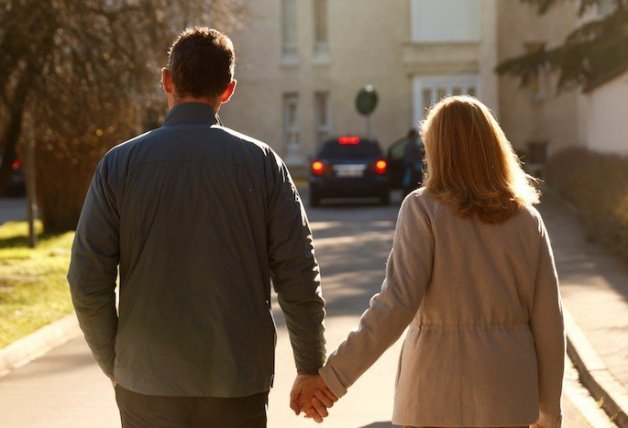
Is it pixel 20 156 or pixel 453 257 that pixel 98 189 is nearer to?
pixel 453 257

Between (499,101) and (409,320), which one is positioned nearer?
(409,320)

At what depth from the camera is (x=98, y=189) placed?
4.41m

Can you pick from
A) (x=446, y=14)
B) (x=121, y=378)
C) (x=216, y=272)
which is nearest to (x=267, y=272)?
(x=216, y=272)

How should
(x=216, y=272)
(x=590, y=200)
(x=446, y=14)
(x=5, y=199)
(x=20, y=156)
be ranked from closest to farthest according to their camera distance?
1. (x=216, y=272)
2. (x=590, y=200)
3. (x=20, y=156)
4. (x=5, y=199)
5. (x=446, y=14)

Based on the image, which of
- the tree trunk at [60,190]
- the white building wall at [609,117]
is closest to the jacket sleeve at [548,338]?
the white building wall at [609,117]

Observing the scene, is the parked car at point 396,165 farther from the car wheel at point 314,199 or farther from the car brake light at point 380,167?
the car brake light at point 380,167

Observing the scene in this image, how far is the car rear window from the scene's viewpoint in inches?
1292

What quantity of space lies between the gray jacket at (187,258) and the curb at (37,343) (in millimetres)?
6253

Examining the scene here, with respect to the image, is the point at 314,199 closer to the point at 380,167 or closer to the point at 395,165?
the point at 380,167

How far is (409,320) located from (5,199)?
123 ft

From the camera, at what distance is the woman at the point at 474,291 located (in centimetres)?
438

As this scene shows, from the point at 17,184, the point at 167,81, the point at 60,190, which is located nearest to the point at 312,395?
the point at 167,81

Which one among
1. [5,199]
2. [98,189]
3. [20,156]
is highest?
[98,189]

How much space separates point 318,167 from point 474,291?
91.8ft
